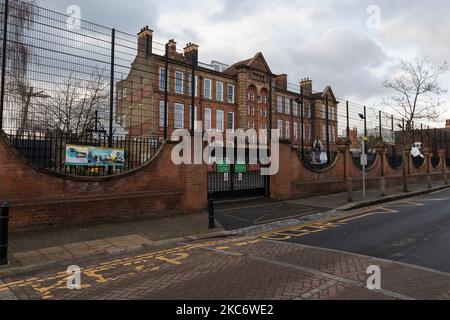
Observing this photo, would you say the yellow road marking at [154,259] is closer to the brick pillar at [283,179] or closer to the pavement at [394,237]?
the pavement at [394,237]

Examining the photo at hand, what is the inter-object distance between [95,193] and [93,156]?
112 centimetres

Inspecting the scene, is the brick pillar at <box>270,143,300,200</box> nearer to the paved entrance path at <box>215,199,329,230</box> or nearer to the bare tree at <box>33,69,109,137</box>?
the paved entrance path at <box>215,199,329,230</box>

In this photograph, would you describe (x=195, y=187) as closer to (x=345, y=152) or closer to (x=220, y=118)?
(x=345, y=152)

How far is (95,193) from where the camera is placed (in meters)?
9.58

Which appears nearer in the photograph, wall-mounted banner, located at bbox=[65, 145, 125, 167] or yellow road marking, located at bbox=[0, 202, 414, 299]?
yellow road marking, located at bbox=[0, 202, 414, 299]

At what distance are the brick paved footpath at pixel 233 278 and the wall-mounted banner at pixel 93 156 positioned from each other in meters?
3.74

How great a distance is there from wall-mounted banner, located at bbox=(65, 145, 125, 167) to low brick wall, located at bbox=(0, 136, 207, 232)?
562 millimetres

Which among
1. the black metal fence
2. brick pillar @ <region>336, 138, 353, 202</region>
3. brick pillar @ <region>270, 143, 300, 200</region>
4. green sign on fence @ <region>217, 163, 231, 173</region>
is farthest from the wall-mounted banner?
brick pillar @ <region>336, 138, 353, 202</region>

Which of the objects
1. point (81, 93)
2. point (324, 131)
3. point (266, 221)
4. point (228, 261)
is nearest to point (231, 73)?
point (324, 131)

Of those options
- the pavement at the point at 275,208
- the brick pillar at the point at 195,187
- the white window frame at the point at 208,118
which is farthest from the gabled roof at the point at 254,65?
the brick pillar at the point at 195,187

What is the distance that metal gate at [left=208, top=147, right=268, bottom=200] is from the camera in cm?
1345
